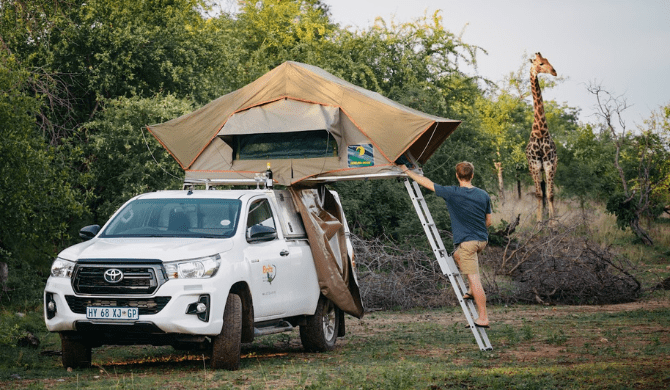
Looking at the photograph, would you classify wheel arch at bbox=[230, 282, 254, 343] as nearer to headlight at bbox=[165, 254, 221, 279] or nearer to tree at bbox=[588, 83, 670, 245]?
headlight at bbox=[165, 254, 221, 279]

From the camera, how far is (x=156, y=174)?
66.5 ft

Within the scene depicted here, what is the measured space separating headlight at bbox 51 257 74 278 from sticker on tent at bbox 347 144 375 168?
161 inches

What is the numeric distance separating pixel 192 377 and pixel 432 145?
509cm

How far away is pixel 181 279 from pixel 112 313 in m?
0.76

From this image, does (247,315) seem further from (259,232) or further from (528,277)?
(528,277)

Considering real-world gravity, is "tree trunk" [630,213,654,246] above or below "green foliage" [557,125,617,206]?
below

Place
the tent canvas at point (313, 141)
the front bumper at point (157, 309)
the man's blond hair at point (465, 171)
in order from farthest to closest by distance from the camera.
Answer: the tent canvas at point (313, 141)
the man's blond hair at point (465, 171)
the front bumper at point (157, 309)

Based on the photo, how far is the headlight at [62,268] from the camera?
30.9ft

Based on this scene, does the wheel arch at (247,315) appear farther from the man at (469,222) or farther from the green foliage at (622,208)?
the green foliage at (622,208)

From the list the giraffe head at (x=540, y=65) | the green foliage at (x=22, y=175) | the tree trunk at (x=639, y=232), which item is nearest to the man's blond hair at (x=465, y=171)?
the green foliage at (x=22, y=175)

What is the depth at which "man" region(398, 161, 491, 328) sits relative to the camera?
11.2 meters

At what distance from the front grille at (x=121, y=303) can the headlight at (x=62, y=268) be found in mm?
254

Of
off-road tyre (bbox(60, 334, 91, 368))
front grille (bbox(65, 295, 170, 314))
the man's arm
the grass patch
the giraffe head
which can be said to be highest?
the giraffe head

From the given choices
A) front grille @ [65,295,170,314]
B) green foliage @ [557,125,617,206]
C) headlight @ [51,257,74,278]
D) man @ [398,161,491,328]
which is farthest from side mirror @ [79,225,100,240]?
green foliage @ [557,125,617,206]
